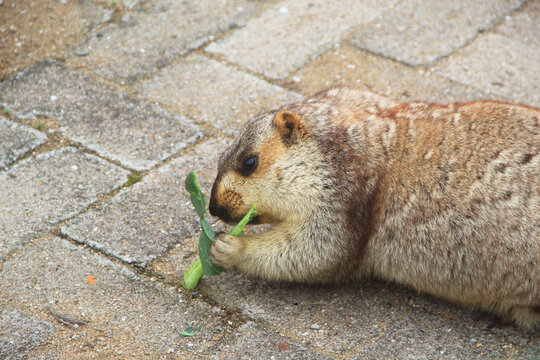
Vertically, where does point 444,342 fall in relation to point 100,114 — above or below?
below

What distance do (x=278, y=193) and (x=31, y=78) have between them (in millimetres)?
3114

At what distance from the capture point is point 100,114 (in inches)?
231

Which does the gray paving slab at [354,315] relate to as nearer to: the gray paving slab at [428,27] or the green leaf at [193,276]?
Result: the green leaf at [193,276]

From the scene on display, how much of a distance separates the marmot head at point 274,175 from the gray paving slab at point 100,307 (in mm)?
640

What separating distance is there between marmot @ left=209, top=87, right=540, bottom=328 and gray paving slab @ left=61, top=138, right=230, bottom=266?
1.89 ft

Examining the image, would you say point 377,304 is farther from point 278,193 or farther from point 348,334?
point 278,193

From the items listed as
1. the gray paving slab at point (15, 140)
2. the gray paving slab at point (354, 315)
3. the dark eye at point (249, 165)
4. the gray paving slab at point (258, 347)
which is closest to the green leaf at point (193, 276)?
the gray paving slab at point (354, 315)

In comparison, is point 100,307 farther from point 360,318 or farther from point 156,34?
point 156,34

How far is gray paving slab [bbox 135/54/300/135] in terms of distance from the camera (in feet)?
19.7

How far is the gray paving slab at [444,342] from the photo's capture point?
388 centimetres

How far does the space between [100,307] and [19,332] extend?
469 mm

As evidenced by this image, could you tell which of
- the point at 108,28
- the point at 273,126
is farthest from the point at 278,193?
the point at 108,28

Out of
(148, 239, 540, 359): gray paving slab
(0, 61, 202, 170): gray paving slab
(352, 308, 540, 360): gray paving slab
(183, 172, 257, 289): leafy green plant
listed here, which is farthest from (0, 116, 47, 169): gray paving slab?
(352, 308, 540, 360): gray paving slab

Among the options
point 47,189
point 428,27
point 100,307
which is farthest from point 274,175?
point 428,27
